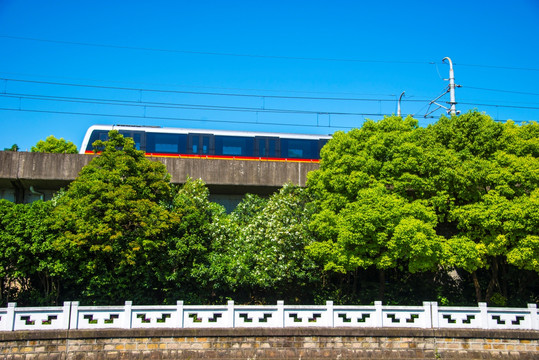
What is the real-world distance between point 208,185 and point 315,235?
15.5 ft

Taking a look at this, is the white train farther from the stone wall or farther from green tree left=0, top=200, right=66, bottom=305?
the stone wall

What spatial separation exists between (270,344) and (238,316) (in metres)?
0.96

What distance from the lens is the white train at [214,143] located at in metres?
21.0

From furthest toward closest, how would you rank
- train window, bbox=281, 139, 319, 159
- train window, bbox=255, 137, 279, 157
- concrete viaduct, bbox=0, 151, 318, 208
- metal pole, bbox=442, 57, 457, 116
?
train window, bbox=281, 139, 319, 159 → train window, bbox=255, 137, 279, 157 → metal pole, bbox=442, 57, 457, 116 → concrete viaduct, bbox=0, 151, 318, 208

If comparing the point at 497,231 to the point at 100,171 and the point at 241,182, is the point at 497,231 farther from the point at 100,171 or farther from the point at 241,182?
the point at 100,171

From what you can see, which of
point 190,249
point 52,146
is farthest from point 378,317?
point 52,146

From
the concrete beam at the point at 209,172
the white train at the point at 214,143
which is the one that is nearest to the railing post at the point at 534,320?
the concrete beam at the point at 209,172

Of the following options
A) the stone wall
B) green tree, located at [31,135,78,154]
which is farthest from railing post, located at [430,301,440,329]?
green tree, located at [31,135,78,154]

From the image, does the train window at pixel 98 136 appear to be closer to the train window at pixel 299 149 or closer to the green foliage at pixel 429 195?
the train window at pixel 299 149

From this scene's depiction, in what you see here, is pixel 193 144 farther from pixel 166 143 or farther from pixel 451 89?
pixel 451 89

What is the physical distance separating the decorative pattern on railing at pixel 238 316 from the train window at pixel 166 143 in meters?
10.8

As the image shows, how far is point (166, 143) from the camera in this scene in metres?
21.1

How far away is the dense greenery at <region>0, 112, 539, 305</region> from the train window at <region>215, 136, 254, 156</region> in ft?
21.8

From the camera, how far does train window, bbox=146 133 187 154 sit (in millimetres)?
21016
